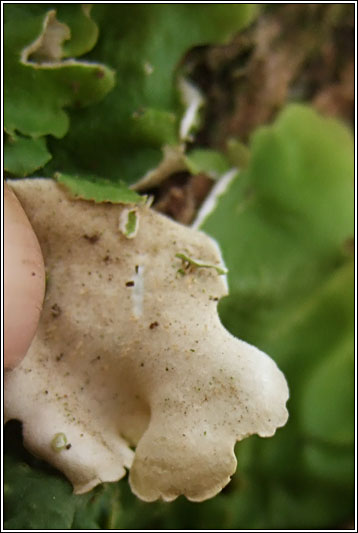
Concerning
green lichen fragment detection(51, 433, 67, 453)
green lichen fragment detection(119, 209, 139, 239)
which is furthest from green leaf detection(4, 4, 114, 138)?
green lichen fragment detection(51, 433, 67, 453)

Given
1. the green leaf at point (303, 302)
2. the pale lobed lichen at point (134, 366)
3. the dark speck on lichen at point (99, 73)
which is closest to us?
the pale lobed lichen at point (134, 366)

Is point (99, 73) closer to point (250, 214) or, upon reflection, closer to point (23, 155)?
point (23, 155)

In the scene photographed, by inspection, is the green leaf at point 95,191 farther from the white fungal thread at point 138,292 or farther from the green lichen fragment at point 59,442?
the green lichen fragment at point 59,442

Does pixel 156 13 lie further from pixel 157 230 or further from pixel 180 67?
pixel 157 230

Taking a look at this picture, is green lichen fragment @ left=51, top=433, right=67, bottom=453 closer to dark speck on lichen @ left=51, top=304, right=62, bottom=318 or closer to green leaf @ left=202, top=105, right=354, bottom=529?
dark speck on lichen @ left=51, top=304, right=62, bottom=318

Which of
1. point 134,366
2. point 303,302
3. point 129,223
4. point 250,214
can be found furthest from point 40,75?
point 303,302

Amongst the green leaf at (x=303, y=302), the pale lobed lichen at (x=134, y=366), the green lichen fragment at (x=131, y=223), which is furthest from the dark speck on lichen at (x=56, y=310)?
the green leaf at (x=303, y=302)
